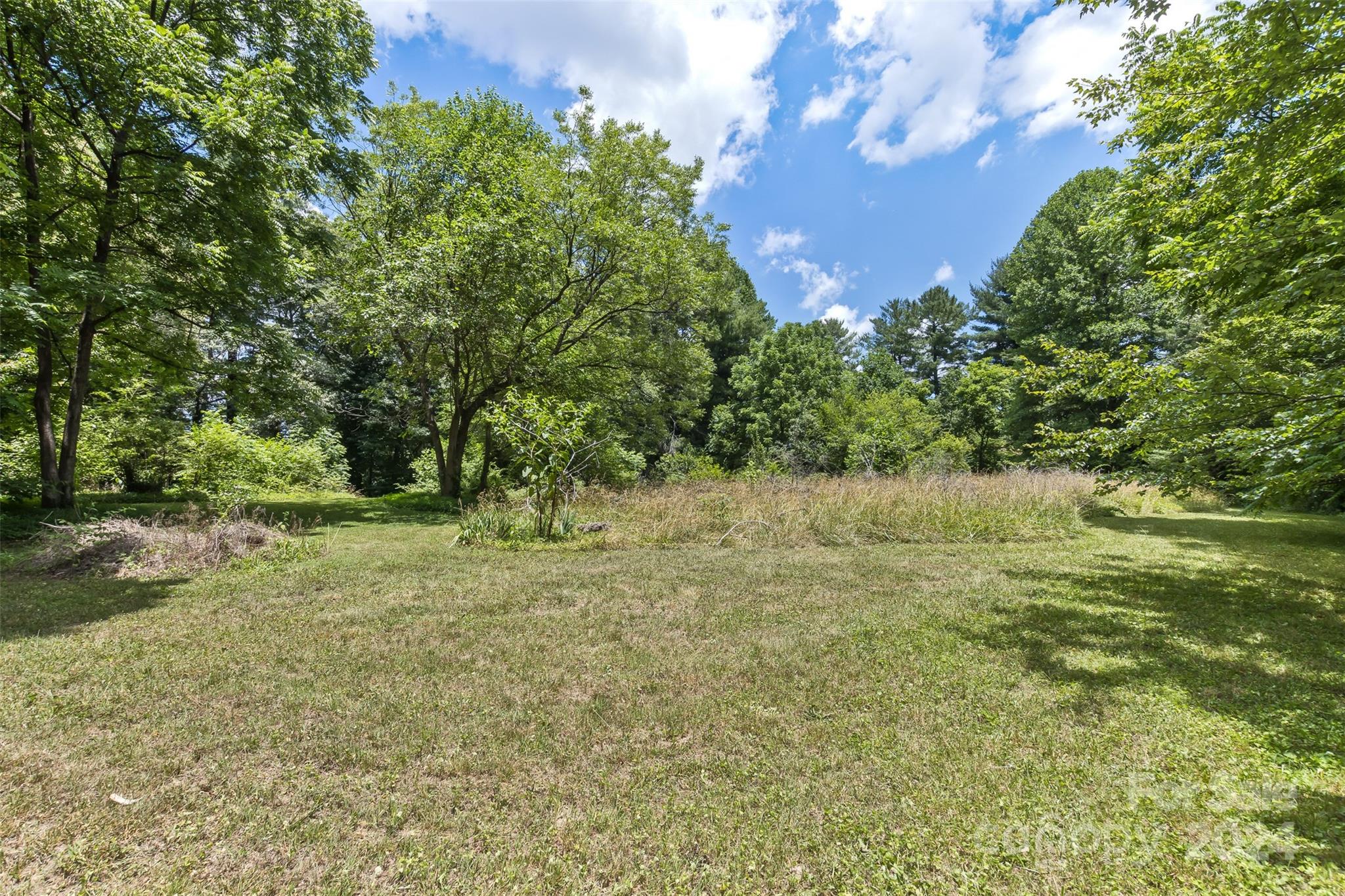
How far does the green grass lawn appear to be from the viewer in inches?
75.7

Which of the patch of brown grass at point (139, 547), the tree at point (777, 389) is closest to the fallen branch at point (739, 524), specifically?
the patch of brown grass at point (139, 547)

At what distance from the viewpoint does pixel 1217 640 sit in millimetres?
4273

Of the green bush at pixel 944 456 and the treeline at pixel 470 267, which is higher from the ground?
the treeline at pixel 470 267

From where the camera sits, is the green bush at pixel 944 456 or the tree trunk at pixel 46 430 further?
the green bush at pixel 944 456

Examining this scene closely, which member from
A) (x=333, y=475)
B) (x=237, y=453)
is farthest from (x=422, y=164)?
(x=333, y=475)

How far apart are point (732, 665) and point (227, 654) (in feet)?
12.6

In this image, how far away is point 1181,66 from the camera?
514cm

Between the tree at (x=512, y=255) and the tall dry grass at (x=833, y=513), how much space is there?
540 centimetres

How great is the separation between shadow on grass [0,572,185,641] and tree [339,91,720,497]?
24.0ft

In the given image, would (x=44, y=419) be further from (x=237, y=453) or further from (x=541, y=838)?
(x=541, y=838)

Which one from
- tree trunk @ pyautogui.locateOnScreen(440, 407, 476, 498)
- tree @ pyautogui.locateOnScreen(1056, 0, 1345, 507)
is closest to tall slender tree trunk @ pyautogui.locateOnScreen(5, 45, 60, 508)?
tree trunk @ pyautogui.locateOnScreen(440, 407, 476, 498)

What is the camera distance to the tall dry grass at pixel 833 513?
8.88 meters

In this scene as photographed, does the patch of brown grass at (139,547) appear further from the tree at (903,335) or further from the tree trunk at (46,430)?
the tree at (903,335)

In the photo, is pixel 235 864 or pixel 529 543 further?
pixel 529 543
